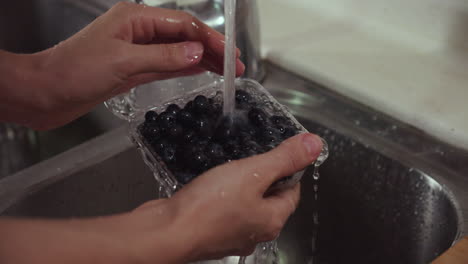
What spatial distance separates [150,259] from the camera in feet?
1.32

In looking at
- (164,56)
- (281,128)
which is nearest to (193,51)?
(164,56)

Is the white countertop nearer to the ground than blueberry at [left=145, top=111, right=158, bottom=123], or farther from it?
nearer to the ground

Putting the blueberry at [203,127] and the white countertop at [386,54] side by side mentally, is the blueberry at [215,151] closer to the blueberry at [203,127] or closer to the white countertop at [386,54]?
the blueberry at [203,127]

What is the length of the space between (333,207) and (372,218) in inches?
2.3

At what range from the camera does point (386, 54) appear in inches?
35.1

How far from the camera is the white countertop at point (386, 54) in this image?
0.77m

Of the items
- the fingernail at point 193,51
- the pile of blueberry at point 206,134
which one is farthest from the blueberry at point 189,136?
the fingernail at point 193,51

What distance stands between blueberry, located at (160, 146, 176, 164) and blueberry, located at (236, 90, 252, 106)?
0.09 m

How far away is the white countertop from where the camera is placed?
77 centimetres

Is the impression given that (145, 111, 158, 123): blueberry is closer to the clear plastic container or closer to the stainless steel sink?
the clear plastic container

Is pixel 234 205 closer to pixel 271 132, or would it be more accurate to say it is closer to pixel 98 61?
pixel 271 132

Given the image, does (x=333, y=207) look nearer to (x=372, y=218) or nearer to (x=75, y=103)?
(x=372, y=218)

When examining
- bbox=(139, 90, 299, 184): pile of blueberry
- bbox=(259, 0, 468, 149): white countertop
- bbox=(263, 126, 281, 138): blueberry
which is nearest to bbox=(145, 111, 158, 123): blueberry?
bbox=(139, 90, 299, 184): pile of blueberry

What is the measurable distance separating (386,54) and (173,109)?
0.47 meters
